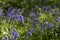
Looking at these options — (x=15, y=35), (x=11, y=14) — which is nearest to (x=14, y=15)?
(x=11, y=14)

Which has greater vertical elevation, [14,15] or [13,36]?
[14,15]

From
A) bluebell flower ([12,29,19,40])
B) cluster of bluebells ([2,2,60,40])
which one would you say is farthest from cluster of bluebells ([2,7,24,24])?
bluebell flower ([12,29,19,40])

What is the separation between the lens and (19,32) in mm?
2988

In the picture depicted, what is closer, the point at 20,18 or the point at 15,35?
the point at 15,35

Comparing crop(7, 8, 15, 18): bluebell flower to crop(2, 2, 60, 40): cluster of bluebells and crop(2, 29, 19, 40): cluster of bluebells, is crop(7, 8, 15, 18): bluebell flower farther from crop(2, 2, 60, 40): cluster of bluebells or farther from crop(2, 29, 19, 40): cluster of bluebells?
crop(2, 29, 19, 40): cluster of bluebells

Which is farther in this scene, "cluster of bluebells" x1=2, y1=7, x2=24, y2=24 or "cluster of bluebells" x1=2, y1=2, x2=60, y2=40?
"cluster of bluebells" x1=2, y1=7, x2=24, y2=24

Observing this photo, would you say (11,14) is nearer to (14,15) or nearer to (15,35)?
(14,15)

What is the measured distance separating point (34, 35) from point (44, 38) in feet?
0.56

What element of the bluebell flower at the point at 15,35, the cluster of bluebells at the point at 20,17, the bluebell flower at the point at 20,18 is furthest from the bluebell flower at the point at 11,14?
the bluebell flower at the point at 15,35

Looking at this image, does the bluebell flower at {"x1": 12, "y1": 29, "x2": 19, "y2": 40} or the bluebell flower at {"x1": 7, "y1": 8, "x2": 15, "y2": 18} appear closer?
the bluebell flower at {"x1": 12, "y1": 29, "x2": 19, "y2": 40}

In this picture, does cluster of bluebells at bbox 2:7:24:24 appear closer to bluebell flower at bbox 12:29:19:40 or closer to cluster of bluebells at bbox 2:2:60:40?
cluster of bluebells at bbox 2:2:60:40

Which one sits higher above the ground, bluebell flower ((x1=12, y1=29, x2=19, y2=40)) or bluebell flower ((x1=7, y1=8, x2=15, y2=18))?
bluebell flower ((x1=7, y1=8, x2=15, y2=18))

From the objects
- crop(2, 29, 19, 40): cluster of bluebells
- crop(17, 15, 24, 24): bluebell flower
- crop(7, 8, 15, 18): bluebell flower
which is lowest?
crop(2, 29, 19, 40): cluster of bluebells

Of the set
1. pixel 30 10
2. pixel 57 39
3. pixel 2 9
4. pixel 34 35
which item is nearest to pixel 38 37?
pixel 34 35
